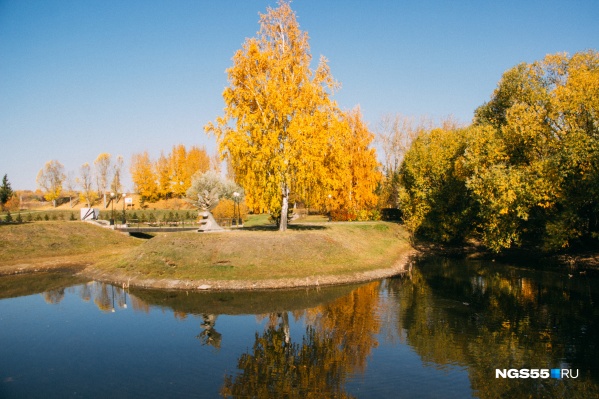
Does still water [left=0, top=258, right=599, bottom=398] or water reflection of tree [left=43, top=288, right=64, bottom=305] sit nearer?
still water [left=0, top=258, right=599, bottom=398]

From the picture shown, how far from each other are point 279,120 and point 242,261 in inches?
464

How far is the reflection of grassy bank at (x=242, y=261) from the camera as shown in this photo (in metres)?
27.8

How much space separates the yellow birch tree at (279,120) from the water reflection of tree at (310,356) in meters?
13.9

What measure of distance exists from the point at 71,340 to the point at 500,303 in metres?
21.3

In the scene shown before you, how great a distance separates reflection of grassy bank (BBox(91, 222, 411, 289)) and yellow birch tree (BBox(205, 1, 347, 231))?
3.74 meters

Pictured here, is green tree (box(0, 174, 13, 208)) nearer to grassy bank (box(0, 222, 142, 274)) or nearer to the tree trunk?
grassy bank (box(0, 222, 142, 274))

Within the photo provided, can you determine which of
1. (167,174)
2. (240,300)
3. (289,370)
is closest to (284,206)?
(240,300)

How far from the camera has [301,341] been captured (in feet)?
56.6

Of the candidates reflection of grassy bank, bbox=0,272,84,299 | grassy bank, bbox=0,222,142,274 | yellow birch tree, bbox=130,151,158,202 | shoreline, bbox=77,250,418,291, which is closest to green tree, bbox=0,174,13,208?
grassy bank, bbox=0,222,142,274

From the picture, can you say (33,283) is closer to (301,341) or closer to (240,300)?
(240,300)

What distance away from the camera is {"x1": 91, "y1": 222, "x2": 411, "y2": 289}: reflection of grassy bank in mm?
27766

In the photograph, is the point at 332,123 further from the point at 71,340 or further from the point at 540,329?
the point at 71,340

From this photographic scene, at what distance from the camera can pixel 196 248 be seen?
1203 inches

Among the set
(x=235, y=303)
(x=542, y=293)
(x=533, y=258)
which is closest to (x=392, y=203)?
(x=533, y=258)
